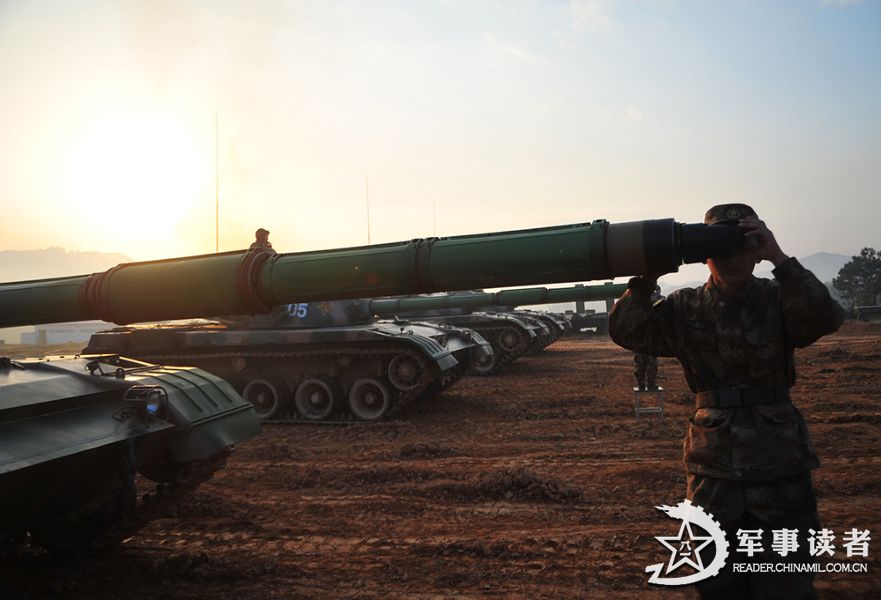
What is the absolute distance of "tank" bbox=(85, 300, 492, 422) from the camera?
A: 32.2 feet

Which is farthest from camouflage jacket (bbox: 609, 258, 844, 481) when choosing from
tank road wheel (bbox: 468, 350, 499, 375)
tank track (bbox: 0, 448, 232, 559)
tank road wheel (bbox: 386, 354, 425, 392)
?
tank road wheel (bbox: 468, 350, 499, 375)

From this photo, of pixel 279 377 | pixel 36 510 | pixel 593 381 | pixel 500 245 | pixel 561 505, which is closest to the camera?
pixel 500 245

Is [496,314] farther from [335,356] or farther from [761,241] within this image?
[761,241]

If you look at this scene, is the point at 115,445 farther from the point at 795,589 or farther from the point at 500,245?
the point at 795,589

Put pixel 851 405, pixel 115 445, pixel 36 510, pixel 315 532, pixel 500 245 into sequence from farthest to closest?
pixel 851 405, pixel 315 532, pixel 115 445, pixel 36 510, pixel 500 245

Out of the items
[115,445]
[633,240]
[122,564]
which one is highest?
[633,240]

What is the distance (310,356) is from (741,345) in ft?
27.1

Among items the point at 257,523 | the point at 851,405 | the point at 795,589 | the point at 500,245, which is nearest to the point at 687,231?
the point at 500,245

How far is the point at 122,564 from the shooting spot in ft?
15.2

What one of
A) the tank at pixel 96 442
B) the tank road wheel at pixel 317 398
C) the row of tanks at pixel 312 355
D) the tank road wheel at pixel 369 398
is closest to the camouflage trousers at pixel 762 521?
the tank at pixel 96 442

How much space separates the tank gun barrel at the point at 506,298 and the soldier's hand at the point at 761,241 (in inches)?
486

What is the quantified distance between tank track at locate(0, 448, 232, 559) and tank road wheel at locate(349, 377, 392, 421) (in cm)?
480

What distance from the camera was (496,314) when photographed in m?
16.9

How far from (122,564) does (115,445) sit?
1.02 meters
